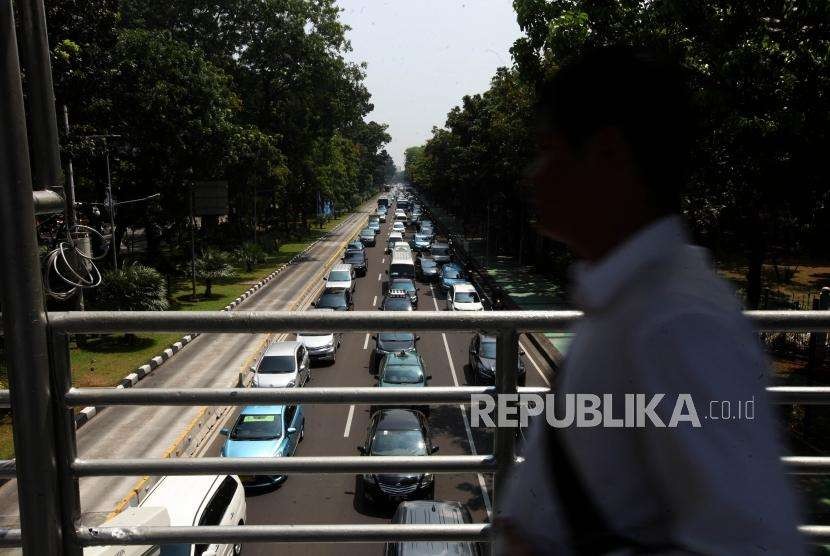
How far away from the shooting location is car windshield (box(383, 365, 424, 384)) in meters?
14.2

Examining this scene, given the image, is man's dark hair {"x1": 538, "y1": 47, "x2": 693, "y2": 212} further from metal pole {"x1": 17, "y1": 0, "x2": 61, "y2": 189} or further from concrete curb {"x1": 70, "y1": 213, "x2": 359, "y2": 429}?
concrete curb {"x1": 70, "y1": 213, "x2": 359, "y2": 429}

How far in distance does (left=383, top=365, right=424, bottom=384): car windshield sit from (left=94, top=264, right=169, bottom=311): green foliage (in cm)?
823

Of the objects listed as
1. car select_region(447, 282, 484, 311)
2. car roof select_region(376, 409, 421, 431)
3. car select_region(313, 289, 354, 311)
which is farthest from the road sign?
car roof select_region(376, 409, 421, 431)

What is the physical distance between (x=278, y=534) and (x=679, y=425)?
160cm

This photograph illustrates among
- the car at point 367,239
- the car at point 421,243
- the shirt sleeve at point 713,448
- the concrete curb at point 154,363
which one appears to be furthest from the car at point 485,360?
the car at point 367,239

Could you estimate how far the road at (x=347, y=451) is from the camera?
356 inches

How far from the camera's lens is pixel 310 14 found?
37.0 metres

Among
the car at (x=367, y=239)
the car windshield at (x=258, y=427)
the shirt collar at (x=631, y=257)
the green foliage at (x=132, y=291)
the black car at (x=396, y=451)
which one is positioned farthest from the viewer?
the car at (x=367, y=239)

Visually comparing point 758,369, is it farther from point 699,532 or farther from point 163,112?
point 163,112

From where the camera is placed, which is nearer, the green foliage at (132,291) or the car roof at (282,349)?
the car roof at (282,349)

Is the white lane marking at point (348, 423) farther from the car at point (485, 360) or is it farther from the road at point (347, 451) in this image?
the car at point (485, 360)

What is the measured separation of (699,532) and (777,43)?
10.5 metres

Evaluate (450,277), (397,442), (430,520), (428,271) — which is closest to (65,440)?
Result: (430,520)

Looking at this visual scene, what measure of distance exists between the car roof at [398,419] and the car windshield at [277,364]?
4.10m
